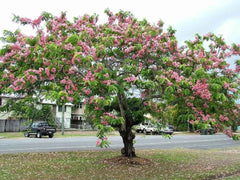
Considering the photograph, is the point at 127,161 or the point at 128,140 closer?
the point at 127,161

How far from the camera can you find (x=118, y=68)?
949 centimetres

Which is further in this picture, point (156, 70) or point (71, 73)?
point (156, 70)

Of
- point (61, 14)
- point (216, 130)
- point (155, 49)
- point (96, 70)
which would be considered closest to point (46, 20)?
point (61, 14)

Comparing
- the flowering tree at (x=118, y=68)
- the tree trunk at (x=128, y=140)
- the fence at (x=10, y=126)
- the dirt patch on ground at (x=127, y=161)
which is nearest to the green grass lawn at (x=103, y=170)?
the dirt patch on ground at (x=127, y=161)

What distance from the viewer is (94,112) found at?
26.3ft

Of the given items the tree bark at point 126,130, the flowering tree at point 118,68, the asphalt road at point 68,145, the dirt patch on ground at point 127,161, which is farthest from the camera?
the asphalt road at point 68,145

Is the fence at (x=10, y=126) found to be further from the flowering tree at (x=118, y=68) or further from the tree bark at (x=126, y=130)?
the flowering tree at (x=118, y=68)

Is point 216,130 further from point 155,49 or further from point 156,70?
point 155,49

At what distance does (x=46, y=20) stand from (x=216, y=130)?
6918 mm

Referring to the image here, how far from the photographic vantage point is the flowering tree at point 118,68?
7.62m

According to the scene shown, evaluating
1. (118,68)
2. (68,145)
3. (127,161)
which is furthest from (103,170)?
(68,145)

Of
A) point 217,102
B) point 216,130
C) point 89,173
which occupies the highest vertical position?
point 217,102

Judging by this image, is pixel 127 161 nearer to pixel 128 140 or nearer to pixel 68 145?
pixel 128 140

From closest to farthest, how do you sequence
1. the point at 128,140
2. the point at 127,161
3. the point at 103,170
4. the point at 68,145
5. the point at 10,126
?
the point at 103,170
the point at 127,161
the point at 128,140
the point at 68,145
the point at 10,126
